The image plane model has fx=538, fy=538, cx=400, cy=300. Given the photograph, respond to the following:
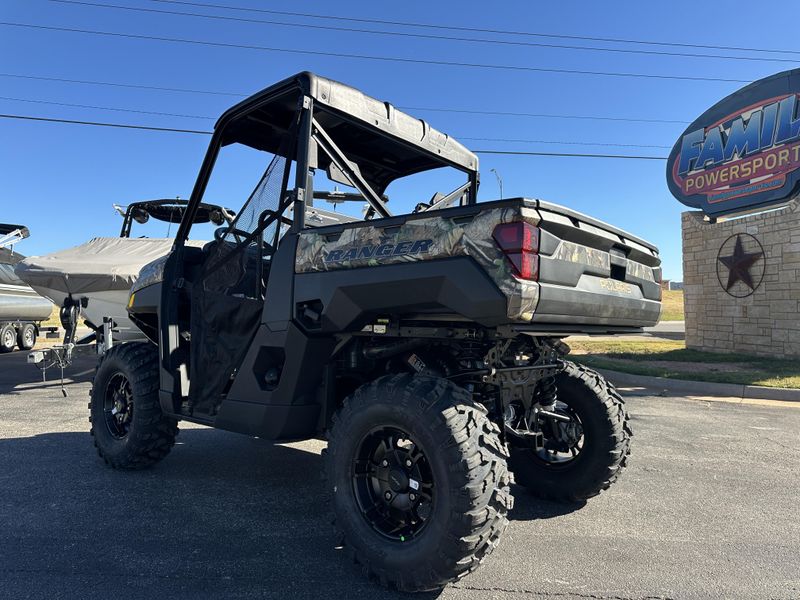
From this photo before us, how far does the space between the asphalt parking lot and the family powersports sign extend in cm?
1015

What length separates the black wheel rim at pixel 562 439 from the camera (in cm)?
392

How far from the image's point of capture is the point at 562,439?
395 cm

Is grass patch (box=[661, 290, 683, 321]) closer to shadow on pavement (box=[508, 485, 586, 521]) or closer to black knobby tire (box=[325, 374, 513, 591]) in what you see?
shadow on pavement (box=[508, 485, 586, 521])

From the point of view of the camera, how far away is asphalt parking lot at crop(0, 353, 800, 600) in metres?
2.70

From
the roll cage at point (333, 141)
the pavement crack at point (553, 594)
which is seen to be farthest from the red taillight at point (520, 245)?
the pavement crack at point (553, 594)

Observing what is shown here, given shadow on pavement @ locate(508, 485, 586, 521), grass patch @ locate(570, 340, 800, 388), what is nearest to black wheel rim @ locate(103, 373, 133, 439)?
shadow on pavement @ locate(508, 485, 586, 521)

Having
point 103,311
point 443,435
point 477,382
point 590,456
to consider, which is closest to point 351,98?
point 477,382

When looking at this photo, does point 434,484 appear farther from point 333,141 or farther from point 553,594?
point 333,141

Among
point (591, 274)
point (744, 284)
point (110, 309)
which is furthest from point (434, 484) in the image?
point (744, 284)

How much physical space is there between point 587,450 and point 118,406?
3.83 m

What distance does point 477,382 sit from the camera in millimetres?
3252

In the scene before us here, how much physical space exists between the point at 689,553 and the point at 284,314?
2726 mm

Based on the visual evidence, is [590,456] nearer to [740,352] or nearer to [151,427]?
[151,427]

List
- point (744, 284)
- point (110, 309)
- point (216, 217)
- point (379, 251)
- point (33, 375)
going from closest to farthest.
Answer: point (379, 251) < point (216, 217) < point (110, 309) < point (33, 375) < point (744, 284)
